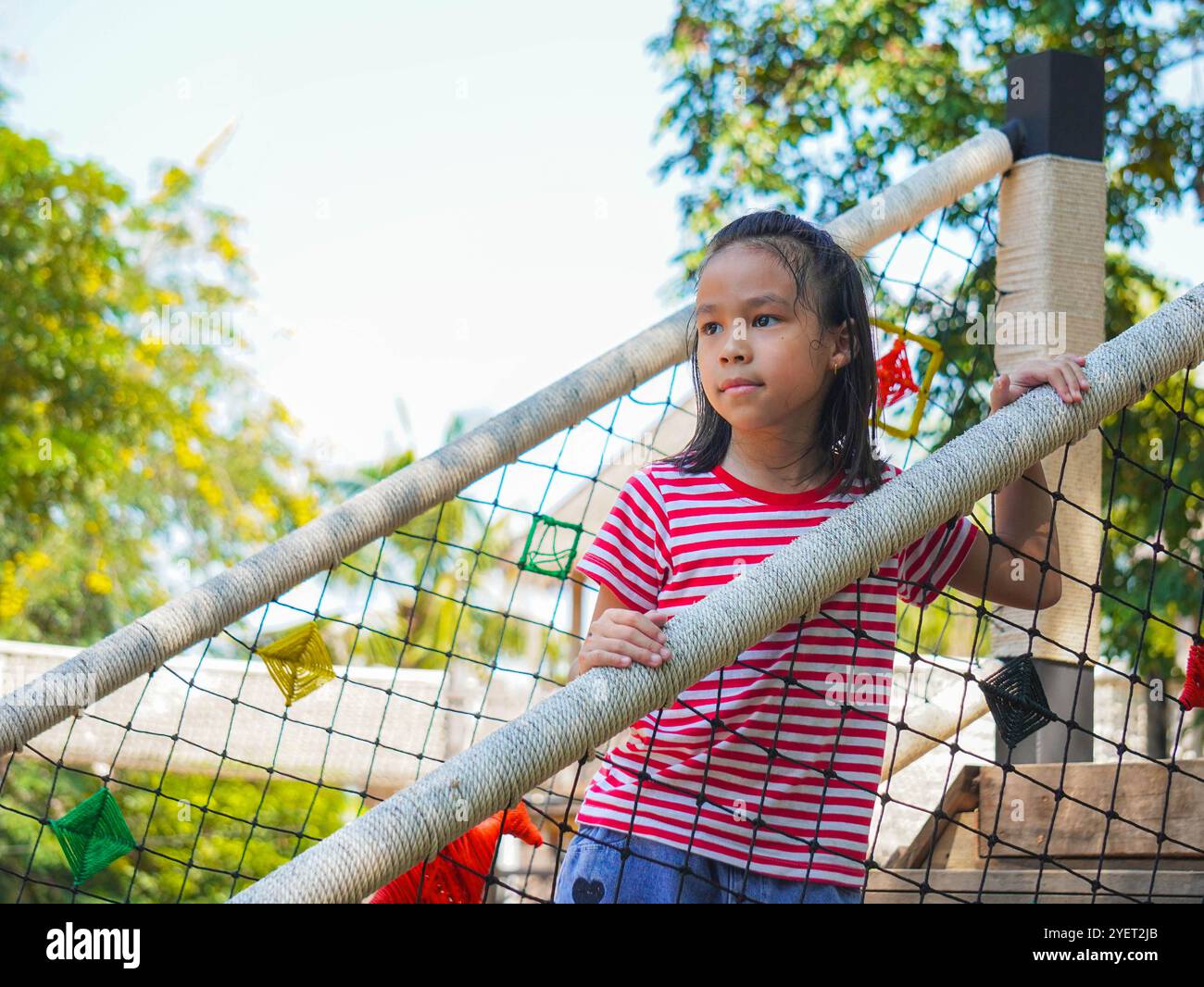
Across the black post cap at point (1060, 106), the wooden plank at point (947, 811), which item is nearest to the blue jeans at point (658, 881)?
the wooden plank at point (947, 811)

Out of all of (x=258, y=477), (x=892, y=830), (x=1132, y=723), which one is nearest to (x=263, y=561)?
(x=892, y=830)

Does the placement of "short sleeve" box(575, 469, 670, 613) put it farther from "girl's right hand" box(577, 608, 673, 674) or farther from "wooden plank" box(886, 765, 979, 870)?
"wooden plank" box(886, 765, 979, 870)

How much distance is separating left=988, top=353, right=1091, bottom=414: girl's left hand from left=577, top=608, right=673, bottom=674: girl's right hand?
43cm

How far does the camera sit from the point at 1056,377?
4.02 ft

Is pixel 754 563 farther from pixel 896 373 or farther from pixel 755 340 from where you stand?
pixel 896 373

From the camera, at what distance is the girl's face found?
1.32 m

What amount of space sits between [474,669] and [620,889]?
36.9 feet

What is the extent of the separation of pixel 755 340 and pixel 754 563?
22 cm

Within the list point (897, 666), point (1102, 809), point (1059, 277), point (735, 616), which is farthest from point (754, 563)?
point (897, 666)

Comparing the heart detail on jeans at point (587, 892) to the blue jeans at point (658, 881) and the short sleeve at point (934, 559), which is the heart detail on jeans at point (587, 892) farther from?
the short sleeve at point (934, 559)

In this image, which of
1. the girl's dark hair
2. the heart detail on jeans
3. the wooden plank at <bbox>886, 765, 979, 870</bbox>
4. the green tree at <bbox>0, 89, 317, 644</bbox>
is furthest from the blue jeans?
the green tree at <bbox>0, 89, 317, 644</bbox>

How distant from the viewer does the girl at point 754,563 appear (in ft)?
4.15

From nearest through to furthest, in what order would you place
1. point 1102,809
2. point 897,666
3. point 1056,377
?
point 1056,377, point 1102,809, point 897,666

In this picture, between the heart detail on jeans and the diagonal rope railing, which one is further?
the heart detail on jeans
